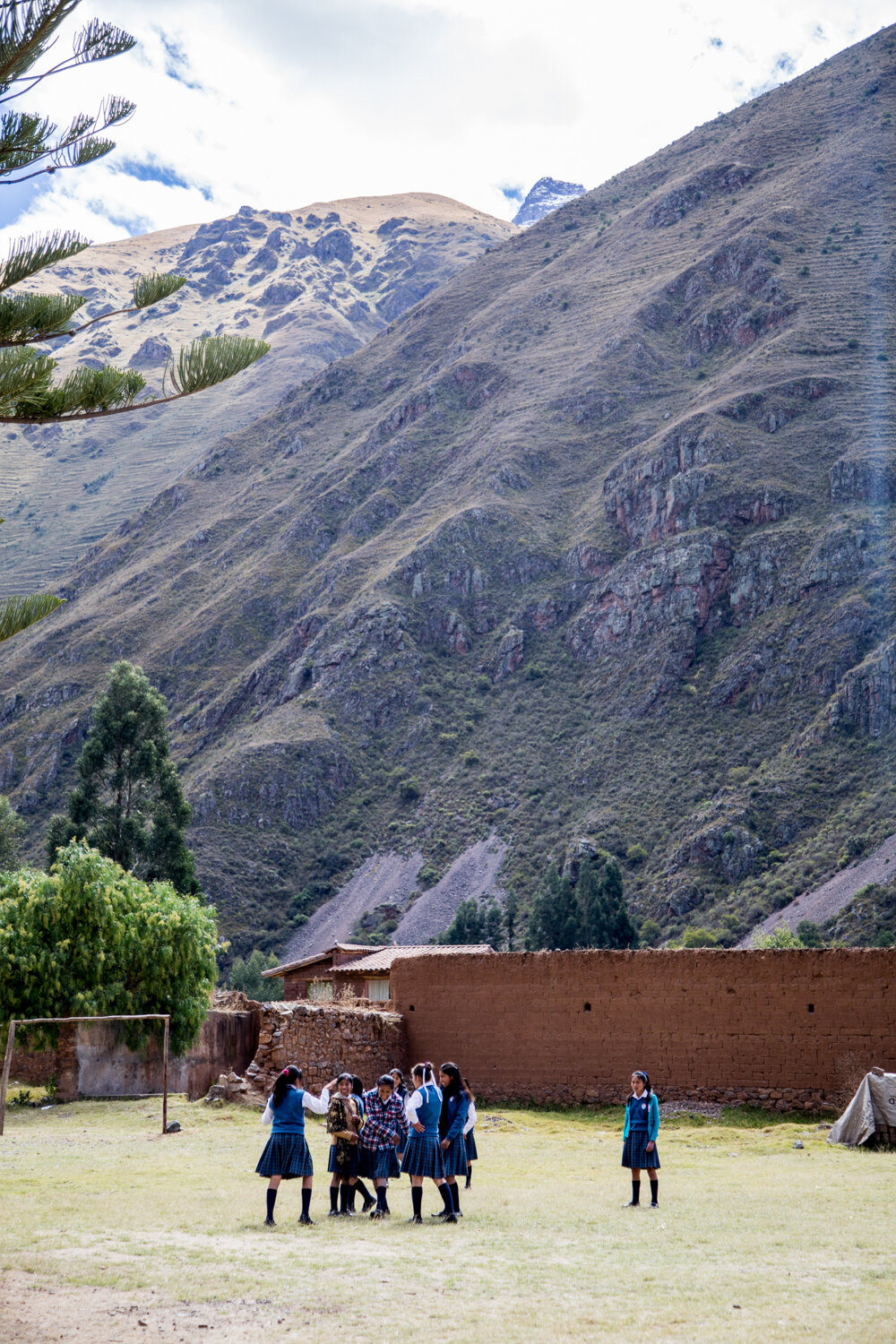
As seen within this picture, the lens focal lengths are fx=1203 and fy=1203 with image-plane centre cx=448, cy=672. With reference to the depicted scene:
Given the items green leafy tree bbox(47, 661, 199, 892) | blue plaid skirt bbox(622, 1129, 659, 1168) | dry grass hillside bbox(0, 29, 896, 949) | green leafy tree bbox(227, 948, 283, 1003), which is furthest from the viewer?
dry grass hillside bbox(0, 29, 896, 949)

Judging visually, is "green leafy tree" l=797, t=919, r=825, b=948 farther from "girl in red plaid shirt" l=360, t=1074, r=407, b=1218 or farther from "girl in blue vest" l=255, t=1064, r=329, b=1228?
"girl in blue vest" l=255, t=1064, r=329, b=1228

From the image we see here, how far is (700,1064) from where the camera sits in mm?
19156

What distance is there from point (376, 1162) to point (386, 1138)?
22 cm

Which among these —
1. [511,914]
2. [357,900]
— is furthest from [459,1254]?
[357,900]

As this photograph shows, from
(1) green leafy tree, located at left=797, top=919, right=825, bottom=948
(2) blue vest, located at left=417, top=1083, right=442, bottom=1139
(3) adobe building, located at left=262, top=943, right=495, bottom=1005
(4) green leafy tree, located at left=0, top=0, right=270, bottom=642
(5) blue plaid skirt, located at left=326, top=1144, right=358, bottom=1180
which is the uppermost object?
(4) green leafy tree, located at left=0, top=0, right=270, bottom=642

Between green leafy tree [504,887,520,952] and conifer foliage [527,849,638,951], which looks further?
green leafy tree [504,887,520,952]

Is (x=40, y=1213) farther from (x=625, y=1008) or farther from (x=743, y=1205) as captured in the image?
(x=625, y=1008)

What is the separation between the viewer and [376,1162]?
427 inches

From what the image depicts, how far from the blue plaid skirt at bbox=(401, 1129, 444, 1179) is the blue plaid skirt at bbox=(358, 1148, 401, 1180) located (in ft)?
2.67

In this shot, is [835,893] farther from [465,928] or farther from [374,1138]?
[374,1138]

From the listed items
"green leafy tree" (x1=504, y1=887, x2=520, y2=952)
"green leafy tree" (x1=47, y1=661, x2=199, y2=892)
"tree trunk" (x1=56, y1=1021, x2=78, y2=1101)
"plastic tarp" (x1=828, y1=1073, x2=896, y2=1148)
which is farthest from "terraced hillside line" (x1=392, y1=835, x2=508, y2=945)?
"plastic tarp" (x1=828, y1=1073, x2=896, y2=1148)

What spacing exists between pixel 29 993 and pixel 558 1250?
13.1m

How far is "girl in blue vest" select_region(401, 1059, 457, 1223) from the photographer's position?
32.7ft

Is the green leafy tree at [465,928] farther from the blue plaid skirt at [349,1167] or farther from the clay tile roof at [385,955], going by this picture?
the blue plaid skirt at [349,1167]
